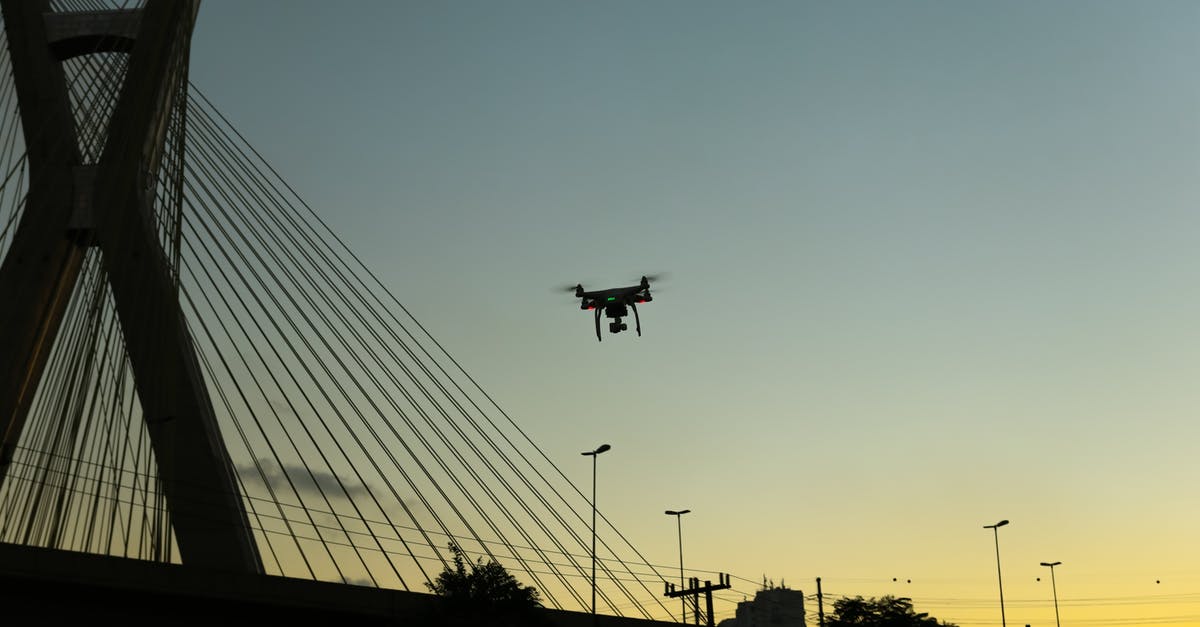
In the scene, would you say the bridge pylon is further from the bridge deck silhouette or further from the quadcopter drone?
the quadcopter drone

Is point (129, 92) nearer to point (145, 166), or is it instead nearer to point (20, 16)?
point (145, 166)

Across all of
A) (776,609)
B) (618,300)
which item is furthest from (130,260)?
(776,609)

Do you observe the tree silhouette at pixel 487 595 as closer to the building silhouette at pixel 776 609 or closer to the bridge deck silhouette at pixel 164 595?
the bridge deck silhouette at pixel 164 595

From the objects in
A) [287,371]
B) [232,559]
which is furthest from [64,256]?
[232,559]

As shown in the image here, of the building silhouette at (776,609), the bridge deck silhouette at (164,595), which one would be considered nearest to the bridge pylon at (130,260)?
the bridge deck silhouette at (164,595)

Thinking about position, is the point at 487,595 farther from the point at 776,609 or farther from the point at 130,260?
the point at 776,609

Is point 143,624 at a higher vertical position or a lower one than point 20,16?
lower

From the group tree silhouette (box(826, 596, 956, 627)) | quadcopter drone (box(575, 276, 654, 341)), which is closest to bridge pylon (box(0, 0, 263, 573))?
quadcopter drone (box(575, 276, 654, 341))

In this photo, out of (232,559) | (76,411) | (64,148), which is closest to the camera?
(76,411)
